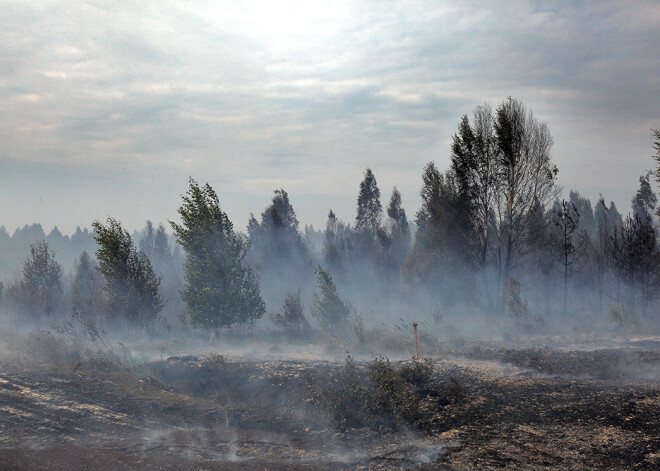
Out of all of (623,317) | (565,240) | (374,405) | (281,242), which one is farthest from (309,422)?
(281,242)

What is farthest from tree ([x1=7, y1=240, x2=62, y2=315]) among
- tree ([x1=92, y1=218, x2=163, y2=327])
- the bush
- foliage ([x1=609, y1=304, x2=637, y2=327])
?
foliage ([x1=609, y1=304, x2=637, y2=327])

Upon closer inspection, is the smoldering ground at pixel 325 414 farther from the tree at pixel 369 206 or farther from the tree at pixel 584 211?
the tree at pixel 584 211

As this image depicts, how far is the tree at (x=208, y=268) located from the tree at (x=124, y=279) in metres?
2.28

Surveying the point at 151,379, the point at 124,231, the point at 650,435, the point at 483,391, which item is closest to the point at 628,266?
the point at 483,391

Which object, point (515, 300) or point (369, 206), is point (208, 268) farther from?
point (369, 206)

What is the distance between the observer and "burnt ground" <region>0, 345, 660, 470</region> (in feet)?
25.0

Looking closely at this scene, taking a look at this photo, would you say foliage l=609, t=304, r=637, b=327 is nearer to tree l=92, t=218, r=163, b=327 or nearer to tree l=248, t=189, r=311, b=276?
tree l=92, t=218, r=163, b=327

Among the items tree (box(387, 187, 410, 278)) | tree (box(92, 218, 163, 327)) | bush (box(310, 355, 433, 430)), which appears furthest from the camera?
tree (box(387, 187, 410, 278))

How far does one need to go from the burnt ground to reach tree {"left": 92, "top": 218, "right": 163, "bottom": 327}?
261 inches

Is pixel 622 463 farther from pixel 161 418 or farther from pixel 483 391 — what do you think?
pixel 161 418

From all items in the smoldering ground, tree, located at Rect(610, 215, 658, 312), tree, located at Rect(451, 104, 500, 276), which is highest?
tree, located at Rect(451, 104, 500, 276)

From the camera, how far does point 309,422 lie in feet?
33.2

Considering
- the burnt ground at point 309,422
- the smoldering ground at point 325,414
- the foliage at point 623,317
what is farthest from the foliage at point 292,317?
the foliage at point 623,317

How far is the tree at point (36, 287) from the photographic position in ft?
102
